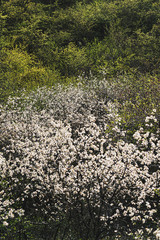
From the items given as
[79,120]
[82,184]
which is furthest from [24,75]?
[82,184]

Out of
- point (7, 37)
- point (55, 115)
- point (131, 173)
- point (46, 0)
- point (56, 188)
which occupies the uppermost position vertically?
point (46, 0)

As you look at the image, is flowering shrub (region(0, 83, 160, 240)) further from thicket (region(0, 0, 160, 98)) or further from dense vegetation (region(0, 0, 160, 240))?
thicket (region(0, 0, 160, 98))

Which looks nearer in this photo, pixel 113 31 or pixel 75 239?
pixel 75 239

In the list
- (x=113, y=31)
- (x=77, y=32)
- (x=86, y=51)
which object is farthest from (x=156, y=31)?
(x=77, y=32)

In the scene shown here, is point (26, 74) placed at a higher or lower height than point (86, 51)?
lower

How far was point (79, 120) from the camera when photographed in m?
9.52

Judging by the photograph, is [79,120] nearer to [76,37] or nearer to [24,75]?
[24,75]

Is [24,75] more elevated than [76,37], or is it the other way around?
[76,37]

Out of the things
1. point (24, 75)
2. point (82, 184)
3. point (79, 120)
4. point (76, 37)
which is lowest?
point (82, 184)

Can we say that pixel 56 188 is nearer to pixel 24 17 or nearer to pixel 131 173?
pixel 131 173

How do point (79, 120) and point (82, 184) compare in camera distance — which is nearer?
point (82, 184)

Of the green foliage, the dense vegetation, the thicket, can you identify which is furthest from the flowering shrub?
the thicket

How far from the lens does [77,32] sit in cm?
2359

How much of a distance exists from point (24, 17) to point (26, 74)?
869 centimetres
